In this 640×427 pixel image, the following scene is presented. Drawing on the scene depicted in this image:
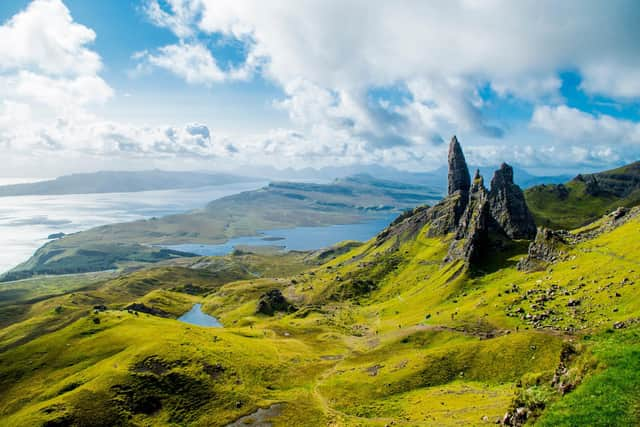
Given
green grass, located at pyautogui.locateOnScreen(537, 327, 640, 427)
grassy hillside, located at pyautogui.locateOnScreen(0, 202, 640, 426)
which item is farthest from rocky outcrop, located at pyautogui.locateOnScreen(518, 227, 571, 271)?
green grass, located at pyautogui.locateOnScreen(537, 327, 640, 427)

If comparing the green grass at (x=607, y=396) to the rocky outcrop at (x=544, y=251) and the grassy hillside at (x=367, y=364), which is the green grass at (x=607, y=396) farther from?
the rocky outcrop at (x=544, y=251)

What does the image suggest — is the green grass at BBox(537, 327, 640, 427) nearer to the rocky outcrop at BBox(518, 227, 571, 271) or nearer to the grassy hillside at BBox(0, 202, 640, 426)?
the grassy hillside at BBox(0, 202, 640, 426)

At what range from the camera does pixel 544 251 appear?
11388 cm

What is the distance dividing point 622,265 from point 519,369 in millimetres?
39503

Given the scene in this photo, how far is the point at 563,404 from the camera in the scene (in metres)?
25.7

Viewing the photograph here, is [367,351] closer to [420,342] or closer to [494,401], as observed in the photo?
[420,342]

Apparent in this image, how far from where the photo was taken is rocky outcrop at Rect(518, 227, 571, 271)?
362 feet

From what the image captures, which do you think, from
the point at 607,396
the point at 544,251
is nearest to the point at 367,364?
the point at 544,251

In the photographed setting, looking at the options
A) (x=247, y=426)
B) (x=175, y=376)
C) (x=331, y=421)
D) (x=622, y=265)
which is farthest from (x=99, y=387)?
(x=622, y=265)

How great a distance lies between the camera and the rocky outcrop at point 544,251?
110269 millimetres

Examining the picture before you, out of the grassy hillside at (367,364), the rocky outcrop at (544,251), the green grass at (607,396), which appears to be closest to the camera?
the green grass at (607,396)

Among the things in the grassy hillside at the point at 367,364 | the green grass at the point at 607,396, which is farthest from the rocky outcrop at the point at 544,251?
the green grass at the point at 607,396

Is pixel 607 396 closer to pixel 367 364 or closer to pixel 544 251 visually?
pixel 367 364

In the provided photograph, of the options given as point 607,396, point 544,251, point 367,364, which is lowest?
point 367,364
